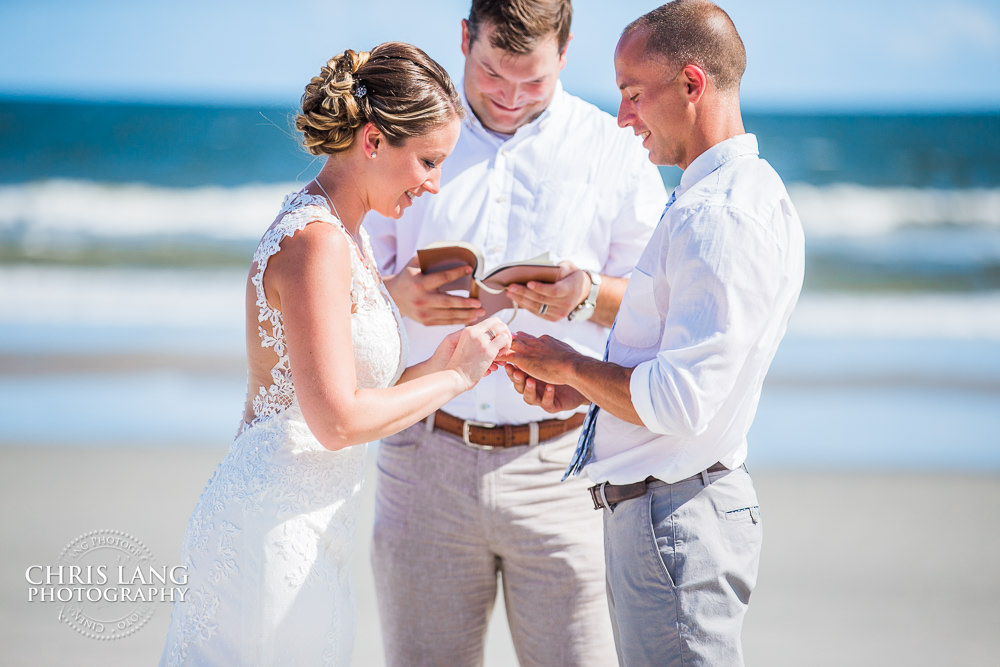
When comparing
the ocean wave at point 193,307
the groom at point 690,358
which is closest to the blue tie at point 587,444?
the groom at point 690,358

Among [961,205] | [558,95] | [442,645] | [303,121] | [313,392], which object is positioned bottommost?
[442,645]

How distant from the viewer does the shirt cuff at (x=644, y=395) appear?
6.51ft

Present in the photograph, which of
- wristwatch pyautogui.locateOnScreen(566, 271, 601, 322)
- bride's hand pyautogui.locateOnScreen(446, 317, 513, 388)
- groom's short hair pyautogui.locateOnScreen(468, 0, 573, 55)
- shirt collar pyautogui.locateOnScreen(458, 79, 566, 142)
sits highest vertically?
groom's short hair pyautogui.locateOnScreen(468, 0, 573, 55)

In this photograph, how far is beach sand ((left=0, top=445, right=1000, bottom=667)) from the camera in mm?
3932

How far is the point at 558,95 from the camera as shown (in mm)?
2930

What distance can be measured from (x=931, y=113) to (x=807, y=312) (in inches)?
473

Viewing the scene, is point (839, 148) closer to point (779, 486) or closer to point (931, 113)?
point (931, 113)

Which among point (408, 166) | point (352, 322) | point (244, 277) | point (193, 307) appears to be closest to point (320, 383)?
point (352, 322)

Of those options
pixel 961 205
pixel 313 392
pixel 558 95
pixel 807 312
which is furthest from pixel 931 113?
pixel 313 392

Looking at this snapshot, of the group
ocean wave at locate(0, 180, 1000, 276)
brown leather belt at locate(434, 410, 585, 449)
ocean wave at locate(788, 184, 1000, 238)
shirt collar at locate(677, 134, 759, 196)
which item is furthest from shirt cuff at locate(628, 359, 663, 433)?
ocean wave at locate(788, 184, 1000, 238)

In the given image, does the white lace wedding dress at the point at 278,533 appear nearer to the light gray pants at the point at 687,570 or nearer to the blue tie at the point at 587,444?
the blue tie at the point at 587,444

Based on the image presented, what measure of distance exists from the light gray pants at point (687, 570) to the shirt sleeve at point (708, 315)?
225 mm

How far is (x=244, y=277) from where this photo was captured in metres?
11.8

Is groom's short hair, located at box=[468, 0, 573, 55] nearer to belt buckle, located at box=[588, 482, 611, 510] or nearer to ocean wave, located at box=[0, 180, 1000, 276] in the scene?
belt buckle, located at box=[588, 482, 611, 510]
